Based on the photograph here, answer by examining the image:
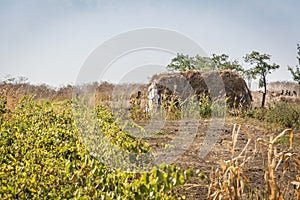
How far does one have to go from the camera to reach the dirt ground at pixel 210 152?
3.74 m

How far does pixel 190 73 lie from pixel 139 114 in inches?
147

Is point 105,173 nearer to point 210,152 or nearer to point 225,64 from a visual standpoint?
point 210,152

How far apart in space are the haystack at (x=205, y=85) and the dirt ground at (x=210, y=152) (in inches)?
123

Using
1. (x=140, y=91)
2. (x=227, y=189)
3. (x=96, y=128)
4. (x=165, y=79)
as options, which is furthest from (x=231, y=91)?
(x=227, y=189)

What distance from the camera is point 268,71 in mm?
16922

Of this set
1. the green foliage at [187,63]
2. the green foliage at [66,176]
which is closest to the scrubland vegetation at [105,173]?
the green foliage at [66,176]

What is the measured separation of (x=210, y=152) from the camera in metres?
5.44

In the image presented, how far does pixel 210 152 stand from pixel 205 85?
750cm

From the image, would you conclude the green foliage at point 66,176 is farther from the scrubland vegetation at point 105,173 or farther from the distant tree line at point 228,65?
the distant tree line at point 228,65

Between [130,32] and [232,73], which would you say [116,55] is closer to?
[130,32]

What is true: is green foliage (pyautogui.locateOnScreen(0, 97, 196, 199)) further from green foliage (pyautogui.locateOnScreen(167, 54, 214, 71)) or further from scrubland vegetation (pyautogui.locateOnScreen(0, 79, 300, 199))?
green foliage (pyautogui.locateOnScreen(167, 54, 214, 71))

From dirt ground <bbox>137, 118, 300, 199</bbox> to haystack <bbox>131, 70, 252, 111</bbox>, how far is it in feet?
10.3

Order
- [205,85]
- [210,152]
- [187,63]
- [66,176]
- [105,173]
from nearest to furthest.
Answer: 1. [105,173]
2. [66,176]
3. [210,152]
4. [205,85]
5. [187,63]

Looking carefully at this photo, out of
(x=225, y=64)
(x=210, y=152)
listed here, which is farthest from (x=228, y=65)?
(x=210, y=152)
